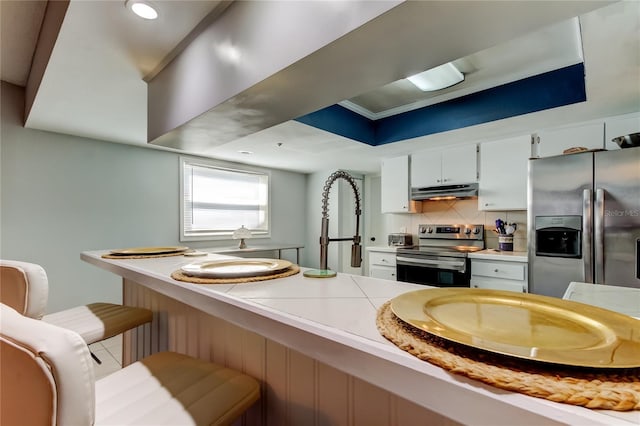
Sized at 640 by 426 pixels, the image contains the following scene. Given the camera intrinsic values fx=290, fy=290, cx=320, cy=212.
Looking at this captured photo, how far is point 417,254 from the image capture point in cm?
330

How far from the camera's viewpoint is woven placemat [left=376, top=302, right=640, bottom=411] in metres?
0.33

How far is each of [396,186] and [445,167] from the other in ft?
2.20

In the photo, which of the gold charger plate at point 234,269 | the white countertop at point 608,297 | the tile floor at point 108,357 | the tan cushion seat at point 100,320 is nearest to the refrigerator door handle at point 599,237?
the white countertop at point 608,297

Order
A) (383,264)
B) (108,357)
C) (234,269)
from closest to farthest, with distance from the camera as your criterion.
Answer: (234,269) < (108,357) < (383,264)

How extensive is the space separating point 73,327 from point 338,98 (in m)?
1.69

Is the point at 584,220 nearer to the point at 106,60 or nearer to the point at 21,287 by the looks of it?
the point at 21,287

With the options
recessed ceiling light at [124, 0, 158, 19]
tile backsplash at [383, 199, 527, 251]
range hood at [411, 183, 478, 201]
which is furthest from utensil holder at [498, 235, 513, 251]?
recessed ceiling light at [124, 0, 158, 19]

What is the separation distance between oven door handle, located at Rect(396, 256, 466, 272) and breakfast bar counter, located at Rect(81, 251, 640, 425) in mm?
2316

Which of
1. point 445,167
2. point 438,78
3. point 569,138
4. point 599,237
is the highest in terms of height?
point 438,78

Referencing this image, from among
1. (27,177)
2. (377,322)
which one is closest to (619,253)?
(377,322)

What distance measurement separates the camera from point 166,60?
1757mm

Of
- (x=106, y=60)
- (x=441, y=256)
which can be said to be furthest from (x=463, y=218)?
(x=106, y=60)

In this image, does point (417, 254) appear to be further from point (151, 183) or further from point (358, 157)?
point (151, 183)

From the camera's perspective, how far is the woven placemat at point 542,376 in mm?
327
